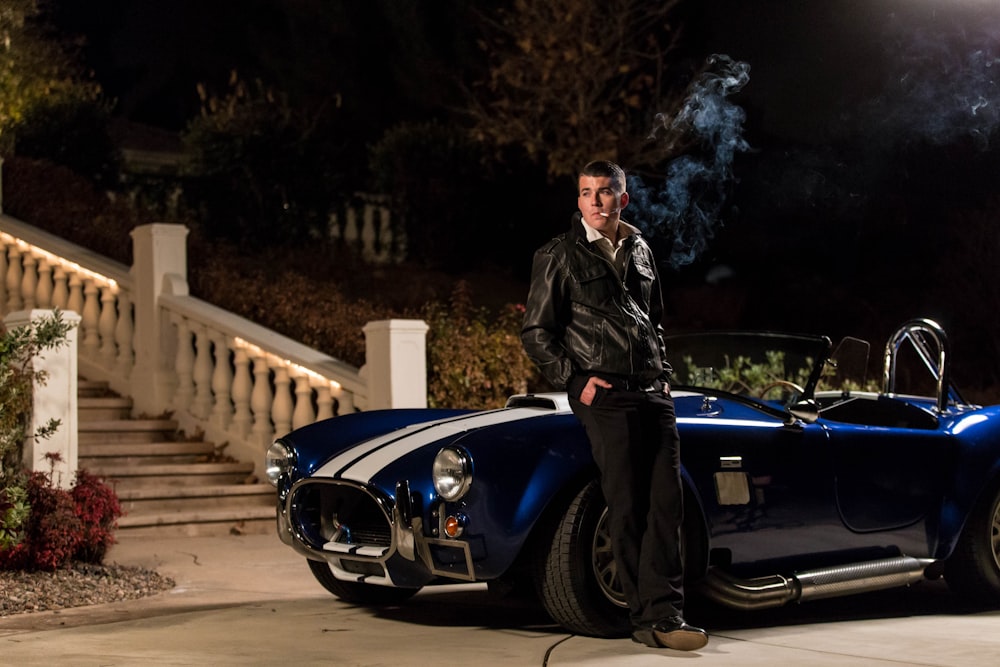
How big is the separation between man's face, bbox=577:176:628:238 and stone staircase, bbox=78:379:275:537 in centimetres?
444

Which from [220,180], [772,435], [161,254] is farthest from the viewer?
[220,180]

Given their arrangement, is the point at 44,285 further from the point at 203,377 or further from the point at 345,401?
the point at 345,401

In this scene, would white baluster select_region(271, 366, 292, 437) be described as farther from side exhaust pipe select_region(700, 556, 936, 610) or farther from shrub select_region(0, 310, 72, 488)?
side exhaust pipe select_region(700, 556, 936, 610)

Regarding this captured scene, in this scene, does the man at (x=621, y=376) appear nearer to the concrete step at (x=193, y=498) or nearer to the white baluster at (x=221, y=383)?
the concrete step at (x=193, y=498)

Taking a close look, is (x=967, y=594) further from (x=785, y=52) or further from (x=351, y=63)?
(x=351, y=63)

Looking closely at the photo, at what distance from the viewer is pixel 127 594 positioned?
272 inches

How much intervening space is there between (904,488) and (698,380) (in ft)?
4.45

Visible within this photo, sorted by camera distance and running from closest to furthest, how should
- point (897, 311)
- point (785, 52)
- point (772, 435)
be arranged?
point (772, 435) < point (785, 52) < point (897, 311)

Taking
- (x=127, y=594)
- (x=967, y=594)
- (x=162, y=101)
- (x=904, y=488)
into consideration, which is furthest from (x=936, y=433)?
(x=162, y=101)

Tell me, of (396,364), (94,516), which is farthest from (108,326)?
(94,516)

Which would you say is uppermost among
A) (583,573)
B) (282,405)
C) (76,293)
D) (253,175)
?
(253,175)

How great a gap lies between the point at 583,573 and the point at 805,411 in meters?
1.41

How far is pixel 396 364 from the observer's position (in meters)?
9.82

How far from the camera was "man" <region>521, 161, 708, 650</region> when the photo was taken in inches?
204
